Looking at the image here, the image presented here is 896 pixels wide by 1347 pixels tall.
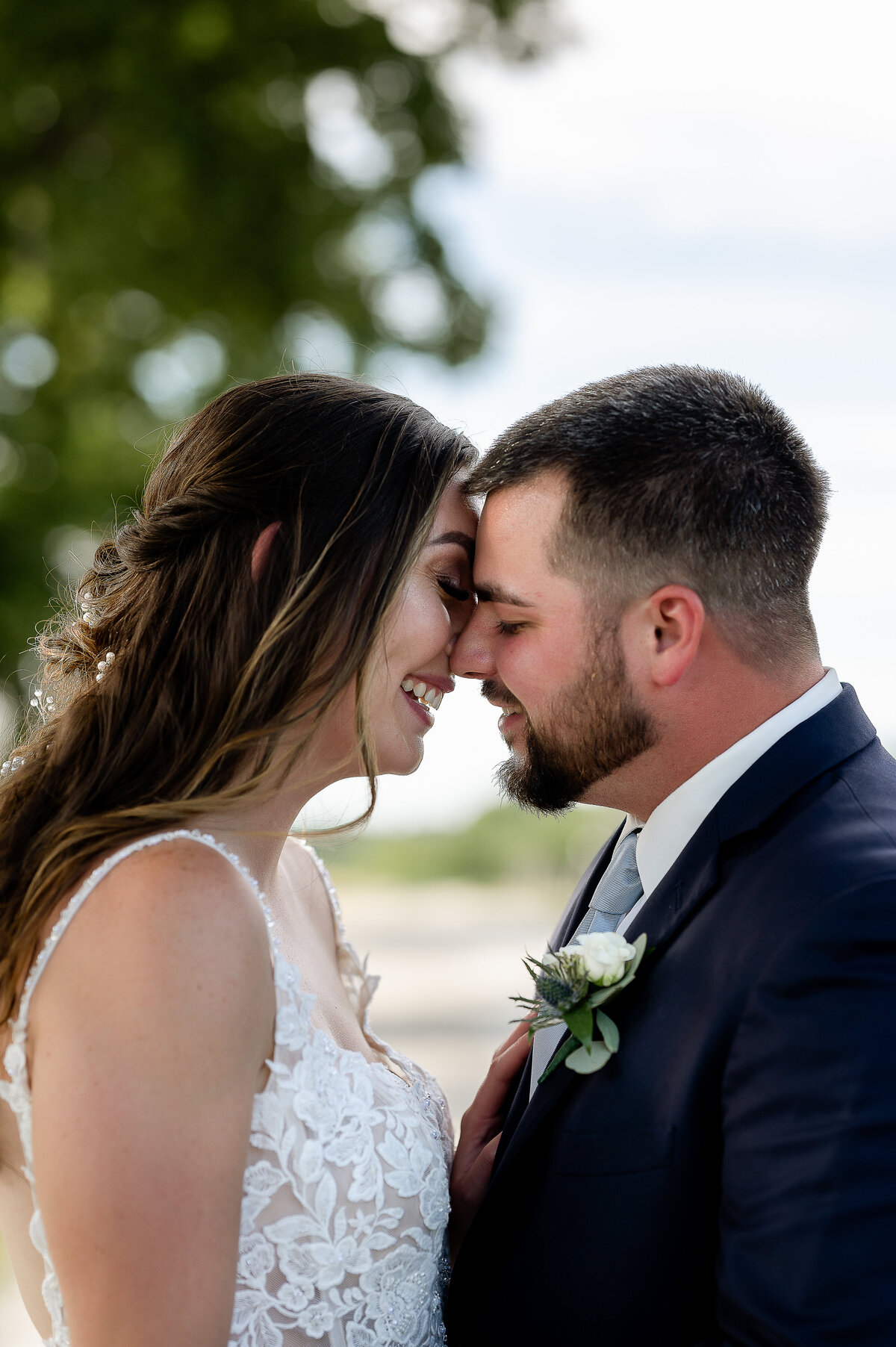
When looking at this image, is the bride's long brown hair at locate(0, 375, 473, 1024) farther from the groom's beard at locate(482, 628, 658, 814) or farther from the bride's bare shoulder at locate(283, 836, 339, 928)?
the bride's bare shoulder at locate(283, 836, 339, 928)

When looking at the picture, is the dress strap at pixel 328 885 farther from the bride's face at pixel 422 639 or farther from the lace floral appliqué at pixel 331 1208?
the lace floral appliqué at pixel 331 1208

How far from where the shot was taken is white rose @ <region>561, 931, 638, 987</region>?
2338mm

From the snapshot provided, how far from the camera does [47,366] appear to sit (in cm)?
877

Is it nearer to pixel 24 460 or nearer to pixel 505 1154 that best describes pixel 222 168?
pixel 24 460

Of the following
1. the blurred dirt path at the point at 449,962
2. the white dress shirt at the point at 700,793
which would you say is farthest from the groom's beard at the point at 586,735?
the blurred dirt path at the point at 449,962

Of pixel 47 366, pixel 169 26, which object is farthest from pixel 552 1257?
pixel 47 366

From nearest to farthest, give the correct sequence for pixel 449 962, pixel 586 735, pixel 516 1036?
pixel 586 735 → pixel 516 1036 → pixel 449 962

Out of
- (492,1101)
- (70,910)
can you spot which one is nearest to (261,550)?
(70,910)

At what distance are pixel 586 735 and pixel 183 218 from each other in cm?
626

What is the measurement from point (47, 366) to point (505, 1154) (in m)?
7.73

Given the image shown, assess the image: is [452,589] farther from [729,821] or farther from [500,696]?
[729,821]

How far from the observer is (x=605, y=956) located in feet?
7.66

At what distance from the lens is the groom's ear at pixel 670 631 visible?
8.76ft

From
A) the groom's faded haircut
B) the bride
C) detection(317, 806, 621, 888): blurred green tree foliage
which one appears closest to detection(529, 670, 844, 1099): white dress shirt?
the groom's faded haircut
